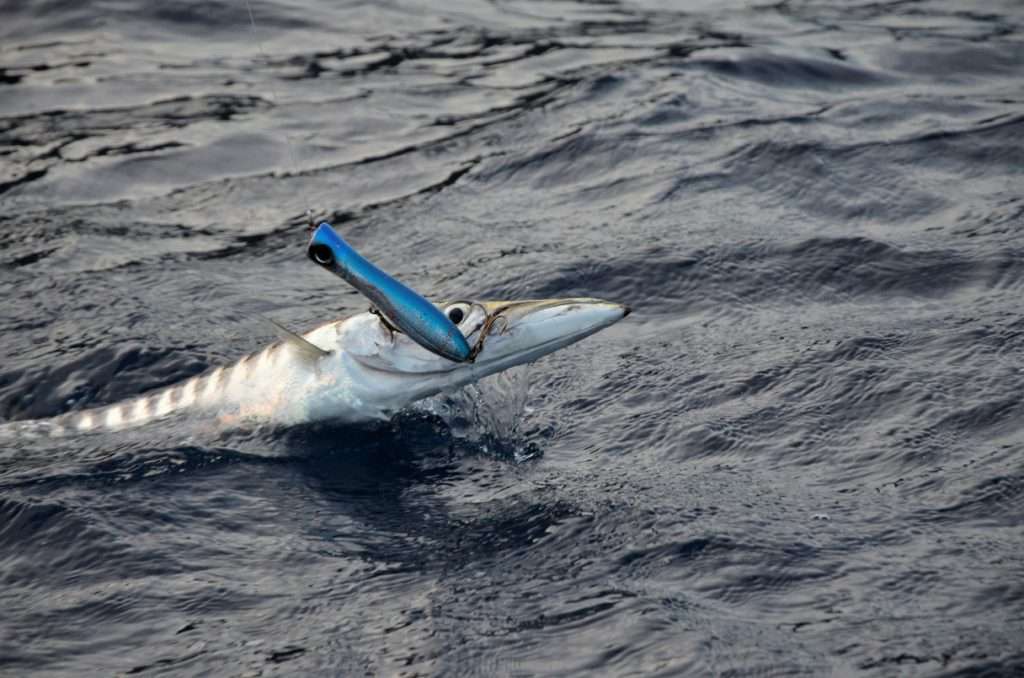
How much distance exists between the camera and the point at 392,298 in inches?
214

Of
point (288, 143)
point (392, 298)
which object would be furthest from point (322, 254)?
point (288, 143)

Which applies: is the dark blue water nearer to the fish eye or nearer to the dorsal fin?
the dorsal fin

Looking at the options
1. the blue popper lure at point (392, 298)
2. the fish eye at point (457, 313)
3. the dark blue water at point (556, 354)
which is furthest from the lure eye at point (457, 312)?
the dark blue water at point (556, 354)

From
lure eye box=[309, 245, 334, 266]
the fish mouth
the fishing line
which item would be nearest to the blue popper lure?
lure eye box=[309, 245, 334, 266]

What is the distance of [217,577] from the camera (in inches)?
205

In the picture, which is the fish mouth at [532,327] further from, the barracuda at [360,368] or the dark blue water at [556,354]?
the dark blue water at [556,354]

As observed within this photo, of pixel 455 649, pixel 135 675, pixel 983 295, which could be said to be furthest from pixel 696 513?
pixel 983 295

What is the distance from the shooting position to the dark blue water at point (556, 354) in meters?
4.83

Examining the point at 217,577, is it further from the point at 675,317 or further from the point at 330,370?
the point at 675,317

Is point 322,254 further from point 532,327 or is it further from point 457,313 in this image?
point 532,327

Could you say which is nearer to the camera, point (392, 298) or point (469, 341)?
point (392, 298)

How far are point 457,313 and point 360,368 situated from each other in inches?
20.7

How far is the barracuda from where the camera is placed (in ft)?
18.4

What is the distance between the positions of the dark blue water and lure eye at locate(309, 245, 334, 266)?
1.07 metres
